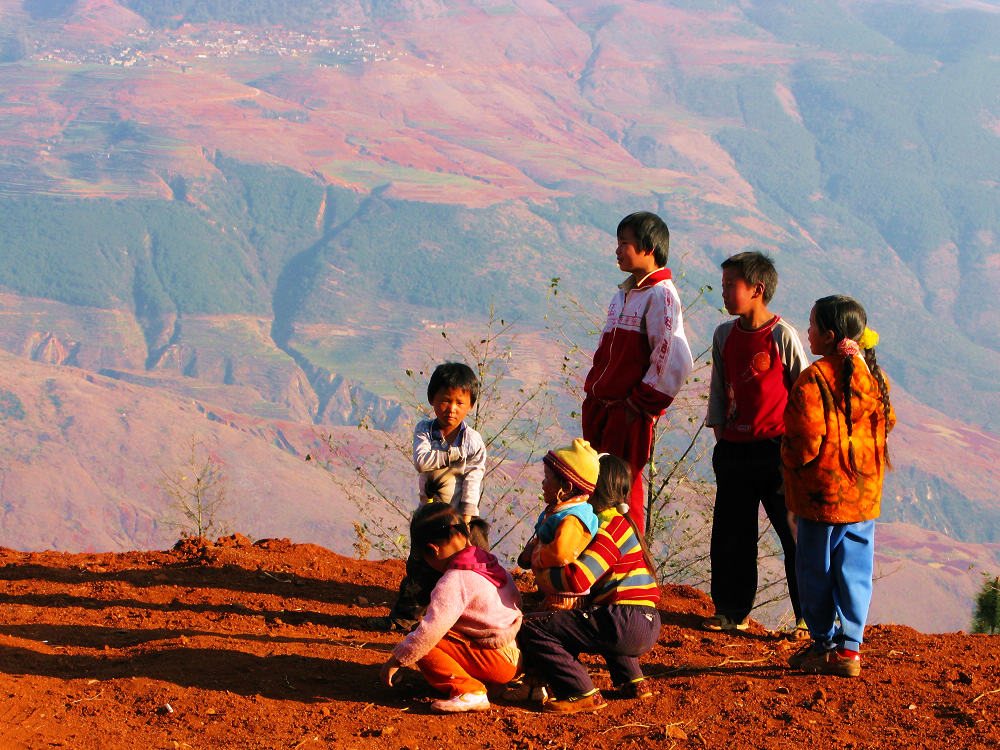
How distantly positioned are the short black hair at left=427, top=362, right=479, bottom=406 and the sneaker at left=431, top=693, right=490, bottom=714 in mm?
1439

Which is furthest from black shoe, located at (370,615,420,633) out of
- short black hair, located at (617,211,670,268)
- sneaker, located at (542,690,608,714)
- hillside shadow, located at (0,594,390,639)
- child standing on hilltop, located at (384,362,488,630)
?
short black hair, located at (617,211,670,268)

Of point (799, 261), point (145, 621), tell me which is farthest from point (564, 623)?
point (799, 261)

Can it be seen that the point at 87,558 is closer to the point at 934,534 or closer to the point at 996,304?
the point at 934,534

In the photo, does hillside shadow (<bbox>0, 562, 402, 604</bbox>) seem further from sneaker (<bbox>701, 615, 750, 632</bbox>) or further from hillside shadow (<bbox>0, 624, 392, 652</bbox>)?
sneaker (<bbox>701, 615, 750, 632</bbox>)

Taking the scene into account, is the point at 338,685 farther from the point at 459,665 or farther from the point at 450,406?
the point at 450,406

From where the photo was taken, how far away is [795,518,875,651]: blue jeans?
4633mm

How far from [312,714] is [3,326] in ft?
477

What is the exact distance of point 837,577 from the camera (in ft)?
15.3

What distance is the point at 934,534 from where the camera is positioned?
4085 inches

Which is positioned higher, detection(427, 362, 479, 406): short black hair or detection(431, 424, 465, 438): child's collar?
detection(427, 362, 479, 406): short black hair

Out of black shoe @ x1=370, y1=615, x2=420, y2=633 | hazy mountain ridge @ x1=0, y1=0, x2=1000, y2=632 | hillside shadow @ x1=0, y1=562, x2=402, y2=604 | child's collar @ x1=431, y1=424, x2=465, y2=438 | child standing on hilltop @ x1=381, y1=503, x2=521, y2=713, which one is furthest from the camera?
hazy mountain ridge @ x1=0, y1=0, x2=1000, y2=632

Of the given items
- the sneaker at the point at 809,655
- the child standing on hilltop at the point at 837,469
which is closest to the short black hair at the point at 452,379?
the child standing on hilltop at the point at 837,469

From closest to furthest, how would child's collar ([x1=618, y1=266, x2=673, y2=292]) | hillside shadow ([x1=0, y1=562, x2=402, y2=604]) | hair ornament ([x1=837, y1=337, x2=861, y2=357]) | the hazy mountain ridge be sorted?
hair ornament ([x1=837, y1=337, x2=861, y2=357])
child's collar ([x1=618, y1=266, x2=673, y2=292])
hillside shadow ([x1=0, y1=562, x2=402, y2=604])
the hazy mountain ridge

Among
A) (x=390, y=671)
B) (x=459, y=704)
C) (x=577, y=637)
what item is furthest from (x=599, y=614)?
(x=390, y=671)
